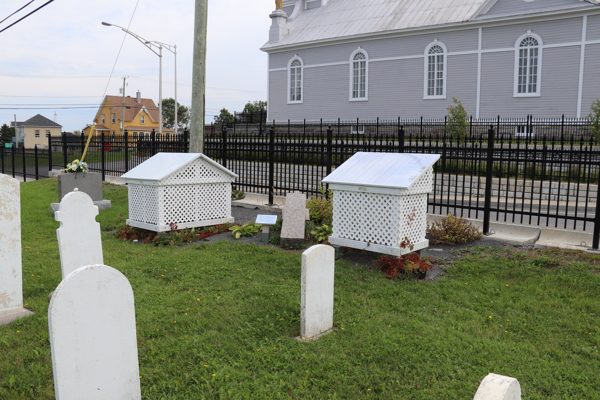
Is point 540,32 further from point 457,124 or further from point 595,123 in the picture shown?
point 595,123

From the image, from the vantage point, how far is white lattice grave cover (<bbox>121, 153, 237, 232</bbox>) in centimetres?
920

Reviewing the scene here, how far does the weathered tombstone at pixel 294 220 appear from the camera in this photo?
340 inches

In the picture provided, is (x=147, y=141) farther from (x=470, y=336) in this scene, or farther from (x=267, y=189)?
(x=470, y=336)

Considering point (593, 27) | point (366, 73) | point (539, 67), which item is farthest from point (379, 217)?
point (366, 73)

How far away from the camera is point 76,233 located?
5.75m

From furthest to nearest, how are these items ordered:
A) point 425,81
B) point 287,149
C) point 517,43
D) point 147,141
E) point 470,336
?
point 425,81
point 517,43
point 147,141
point 287,149
point 470,336

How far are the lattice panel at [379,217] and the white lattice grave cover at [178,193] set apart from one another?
3.11m

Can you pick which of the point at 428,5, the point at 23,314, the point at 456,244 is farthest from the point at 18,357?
the point at 428,5

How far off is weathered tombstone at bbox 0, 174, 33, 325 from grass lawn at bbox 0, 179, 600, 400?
0.26m

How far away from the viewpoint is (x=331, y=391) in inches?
153

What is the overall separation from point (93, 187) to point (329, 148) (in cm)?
614

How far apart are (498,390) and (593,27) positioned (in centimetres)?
2472

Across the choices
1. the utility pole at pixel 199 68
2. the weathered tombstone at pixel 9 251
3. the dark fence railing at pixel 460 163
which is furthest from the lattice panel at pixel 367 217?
the utility pole at pixel 199 68

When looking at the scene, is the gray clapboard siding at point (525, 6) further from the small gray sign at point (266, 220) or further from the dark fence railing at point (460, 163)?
the small gray sign at point (266, 220)
